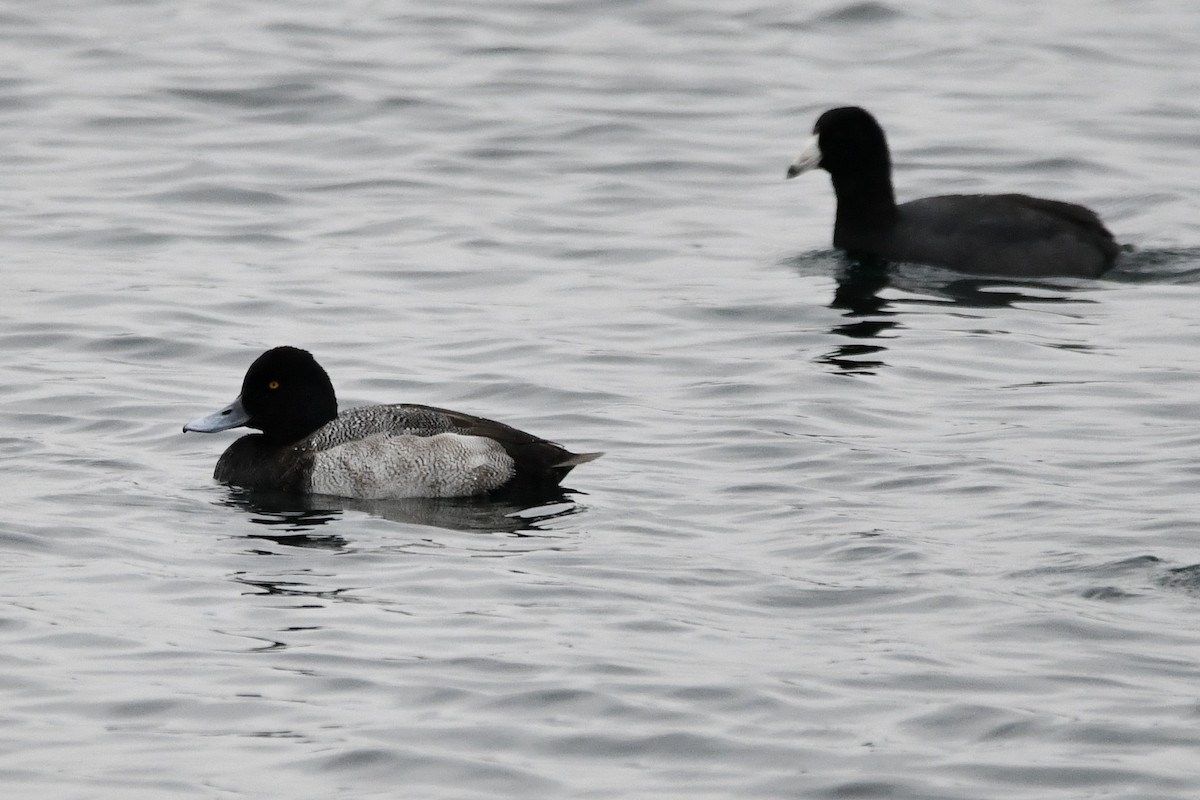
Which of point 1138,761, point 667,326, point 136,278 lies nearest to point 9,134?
point 136,278

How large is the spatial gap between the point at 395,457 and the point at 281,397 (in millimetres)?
835

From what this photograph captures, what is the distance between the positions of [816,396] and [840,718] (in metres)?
5.76

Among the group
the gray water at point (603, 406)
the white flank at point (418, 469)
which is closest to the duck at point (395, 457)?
the white flank at point (418, 469)

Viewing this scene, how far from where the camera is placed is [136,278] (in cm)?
1677

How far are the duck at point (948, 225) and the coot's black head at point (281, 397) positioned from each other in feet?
20.4

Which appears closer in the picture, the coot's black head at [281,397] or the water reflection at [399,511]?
the water reflection at [399,511]

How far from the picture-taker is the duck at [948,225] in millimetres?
16844

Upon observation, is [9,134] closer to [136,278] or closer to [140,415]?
[136,278]

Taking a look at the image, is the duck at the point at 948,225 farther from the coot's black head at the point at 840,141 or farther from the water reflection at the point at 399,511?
the water reflection at the point at 399,511

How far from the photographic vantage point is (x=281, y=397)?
40.0 ft

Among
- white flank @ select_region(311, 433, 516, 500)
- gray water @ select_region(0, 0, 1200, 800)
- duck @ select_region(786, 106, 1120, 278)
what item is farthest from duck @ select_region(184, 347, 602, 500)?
duck @ select_region(786, 106, 1120, 278)

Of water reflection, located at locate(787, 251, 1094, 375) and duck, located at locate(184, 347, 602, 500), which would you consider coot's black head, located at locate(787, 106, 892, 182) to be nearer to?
water reflection, located at locate(787, 251, 1094, 375)

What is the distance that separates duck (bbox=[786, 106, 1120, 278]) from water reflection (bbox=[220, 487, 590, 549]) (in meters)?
6.06

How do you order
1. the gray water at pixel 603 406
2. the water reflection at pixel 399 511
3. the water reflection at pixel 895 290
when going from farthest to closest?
1. the water reflection at pixel 895 290
2. the water reflection at pixel 399 511
3. the gray water at pixel 603 406
